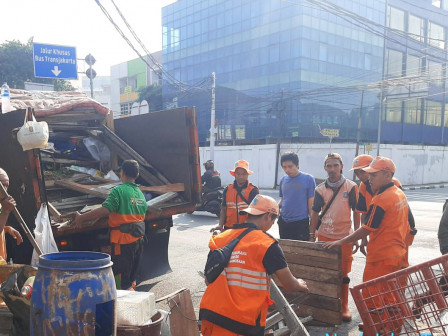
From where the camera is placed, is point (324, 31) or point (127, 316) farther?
point (324, 31)

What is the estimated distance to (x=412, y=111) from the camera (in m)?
39.2

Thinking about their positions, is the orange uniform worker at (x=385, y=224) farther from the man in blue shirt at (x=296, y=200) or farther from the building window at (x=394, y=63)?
the building window at (x=394, y=63)

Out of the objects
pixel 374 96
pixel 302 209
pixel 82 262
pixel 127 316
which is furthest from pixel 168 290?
pixel 374 96

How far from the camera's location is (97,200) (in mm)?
5449

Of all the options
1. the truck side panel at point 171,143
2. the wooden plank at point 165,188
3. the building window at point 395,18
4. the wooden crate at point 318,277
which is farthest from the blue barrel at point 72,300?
the building window at point 395,18

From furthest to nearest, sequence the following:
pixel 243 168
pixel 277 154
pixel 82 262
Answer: pixel 277 154 < pixel 243 168 < pixel 82 262

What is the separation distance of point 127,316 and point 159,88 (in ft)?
143

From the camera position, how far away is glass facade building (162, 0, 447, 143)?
107 feet

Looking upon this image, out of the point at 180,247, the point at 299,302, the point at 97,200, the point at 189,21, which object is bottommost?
the point at 180,247

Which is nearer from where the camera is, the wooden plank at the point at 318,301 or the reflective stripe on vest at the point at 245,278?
the reflective stripe on vest at the point at 245,278

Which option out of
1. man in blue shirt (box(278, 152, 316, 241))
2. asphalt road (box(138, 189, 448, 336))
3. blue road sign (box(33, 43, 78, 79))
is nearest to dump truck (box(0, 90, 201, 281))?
asphalt road (box(138, 189, 448, 336))

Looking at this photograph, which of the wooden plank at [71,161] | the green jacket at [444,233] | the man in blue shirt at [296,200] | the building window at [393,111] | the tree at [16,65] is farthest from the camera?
the building window at [393,111]

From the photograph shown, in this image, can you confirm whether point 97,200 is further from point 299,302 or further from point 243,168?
point 299,302

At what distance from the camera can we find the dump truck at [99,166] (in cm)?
420
